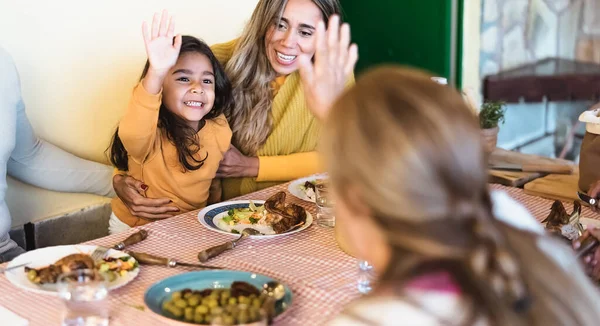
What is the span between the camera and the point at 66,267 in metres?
1.47

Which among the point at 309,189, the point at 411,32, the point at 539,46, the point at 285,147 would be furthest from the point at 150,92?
the point at 539,46

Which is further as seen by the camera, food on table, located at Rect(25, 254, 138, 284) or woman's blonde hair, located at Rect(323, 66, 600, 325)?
food on table, located at Rect(25, 254, 138, 284)

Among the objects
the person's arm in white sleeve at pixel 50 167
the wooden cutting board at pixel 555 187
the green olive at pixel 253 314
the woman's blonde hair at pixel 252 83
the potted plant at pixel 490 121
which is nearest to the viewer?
the green olive at pixel 253 314

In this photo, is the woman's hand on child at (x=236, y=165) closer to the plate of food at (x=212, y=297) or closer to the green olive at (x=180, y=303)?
the plate of food at (x=212, y=297)

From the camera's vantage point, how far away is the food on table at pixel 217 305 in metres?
1.23

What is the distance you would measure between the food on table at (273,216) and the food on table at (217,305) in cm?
45

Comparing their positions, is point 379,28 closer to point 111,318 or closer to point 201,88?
point 201,88

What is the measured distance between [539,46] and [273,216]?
3156mm

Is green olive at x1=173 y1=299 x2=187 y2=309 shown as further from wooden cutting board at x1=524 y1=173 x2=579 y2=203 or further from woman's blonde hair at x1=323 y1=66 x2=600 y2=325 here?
wooden cutting board at x1=524 y1=173 x2=579 y2=203

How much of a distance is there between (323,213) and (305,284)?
40cm

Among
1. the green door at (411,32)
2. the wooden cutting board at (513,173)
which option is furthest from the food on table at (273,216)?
the green door at (411,32)

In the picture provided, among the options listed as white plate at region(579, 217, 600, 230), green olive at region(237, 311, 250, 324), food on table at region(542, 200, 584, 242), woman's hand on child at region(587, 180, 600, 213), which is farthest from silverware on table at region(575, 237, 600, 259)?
green olive at region(237, 311, 250, 324)

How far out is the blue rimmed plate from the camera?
140cm

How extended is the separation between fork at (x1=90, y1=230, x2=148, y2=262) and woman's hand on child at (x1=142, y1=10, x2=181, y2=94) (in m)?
0.49
